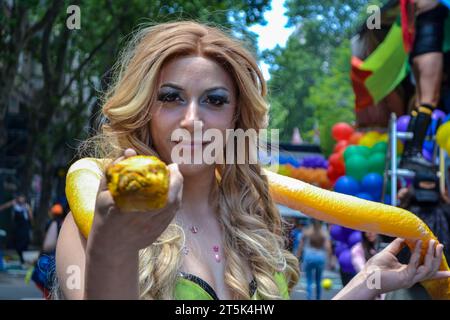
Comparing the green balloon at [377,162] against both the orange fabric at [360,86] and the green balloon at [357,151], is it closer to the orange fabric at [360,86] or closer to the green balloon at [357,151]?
the green balloon at [357,151]

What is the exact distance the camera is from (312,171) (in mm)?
11664

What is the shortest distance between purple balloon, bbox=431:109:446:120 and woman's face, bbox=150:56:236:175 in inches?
188

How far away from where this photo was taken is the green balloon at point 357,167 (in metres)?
7.25

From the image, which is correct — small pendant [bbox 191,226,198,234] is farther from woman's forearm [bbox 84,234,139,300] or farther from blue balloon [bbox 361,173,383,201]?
blue balloon [bbox 361,173,383,201]

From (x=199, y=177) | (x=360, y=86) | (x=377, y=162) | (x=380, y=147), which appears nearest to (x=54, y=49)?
(x=360, y=86)

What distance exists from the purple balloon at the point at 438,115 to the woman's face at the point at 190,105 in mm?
4770

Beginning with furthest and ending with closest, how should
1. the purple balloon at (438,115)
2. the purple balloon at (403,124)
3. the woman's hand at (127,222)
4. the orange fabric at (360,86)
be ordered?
the orange fabric at (360,86)
the purple balloon at (403,124)
the purple balloon at (438,115)
the woman's hand at (127,222)

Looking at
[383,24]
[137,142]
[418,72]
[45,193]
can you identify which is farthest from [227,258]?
[45,193]

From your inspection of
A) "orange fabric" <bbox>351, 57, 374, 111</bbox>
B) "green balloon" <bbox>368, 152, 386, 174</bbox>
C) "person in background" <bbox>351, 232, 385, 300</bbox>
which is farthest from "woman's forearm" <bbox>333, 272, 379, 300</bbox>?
"orange fabric" <bbox>351, 57, 374, 111</bbox>

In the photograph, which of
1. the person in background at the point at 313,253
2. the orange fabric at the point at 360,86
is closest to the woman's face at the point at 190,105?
the orange fabric at the point at 360,86

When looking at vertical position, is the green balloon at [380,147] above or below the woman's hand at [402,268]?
above

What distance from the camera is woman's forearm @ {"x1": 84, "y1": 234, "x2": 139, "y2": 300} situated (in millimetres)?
1070

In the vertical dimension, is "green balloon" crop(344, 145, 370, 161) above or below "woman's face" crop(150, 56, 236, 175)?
above
